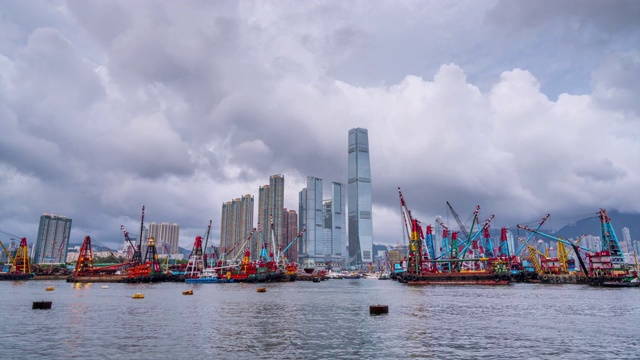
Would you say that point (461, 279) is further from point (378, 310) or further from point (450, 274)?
point (378, 310)

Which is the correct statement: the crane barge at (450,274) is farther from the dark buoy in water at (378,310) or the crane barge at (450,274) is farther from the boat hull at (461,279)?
the dark buoy in water at (378,310)

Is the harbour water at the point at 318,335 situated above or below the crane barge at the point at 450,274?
below

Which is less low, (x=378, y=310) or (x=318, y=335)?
(x=378, y=310)

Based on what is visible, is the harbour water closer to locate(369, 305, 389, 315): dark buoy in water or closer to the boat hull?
locate(369, 305, 389, 315): dark buoy in water

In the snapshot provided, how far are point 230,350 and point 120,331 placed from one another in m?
16.6

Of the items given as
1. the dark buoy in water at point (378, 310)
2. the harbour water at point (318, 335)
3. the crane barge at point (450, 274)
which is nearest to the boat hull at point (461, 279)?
the crane barge at point (450, 274)

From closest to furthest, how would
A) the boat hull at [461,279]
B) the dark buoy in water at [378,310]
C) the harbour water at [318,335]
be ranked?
the harbour water at [318,335] → the dark buoy in water at [378,310] → the boat hull at [461,279]

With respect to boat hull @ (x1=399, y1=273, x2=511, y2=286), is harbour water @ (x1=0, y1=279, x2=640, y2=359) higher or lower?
lower

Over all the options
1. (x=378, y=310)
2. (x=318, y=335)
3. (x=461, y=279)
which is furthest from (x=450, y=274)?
(x=318, y=335)

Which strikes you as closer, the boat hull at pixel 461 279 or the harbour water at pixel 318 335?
the harbour water at pixel 318 335

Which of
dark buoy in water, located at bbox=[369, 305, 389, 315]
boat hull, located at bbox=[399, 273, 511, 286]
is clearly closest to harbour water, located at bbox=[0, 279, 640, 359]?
dark buoy in water, located at bbox=[369, 305, 389, 315]

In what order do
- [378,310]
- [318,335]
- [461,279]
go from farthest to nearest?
[461,279] → [378,310] → [318,335]

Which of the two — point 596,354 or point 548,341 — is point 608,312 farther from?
point 596,354

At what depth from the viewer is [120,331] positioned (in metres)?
42.6
